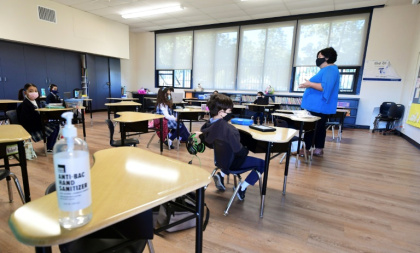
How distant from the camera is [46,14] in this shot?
254 inches

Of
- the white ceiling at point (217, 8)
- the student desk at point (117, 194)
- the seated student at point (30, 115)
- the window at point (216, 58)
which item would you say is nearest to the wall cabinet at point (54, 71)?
the white ceiling at point (217, 8)

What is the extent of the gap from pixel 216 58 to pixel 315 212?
291 inches

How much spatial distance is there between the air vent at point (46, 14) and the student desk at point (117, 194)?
748 centimetres

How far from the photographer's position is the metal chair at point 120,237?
830 mm

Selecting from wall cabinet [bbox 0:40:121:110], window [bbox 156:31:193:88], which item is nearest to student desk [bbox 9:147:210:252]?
wall cabinet [bbox 0:40:121:110]

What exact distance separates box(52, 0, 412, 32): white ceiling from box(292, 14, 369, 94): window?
396 millimetres

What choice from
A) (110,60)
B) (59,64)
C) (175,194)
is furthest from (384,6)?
(59,64)

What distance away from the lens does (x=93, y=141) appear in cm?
425

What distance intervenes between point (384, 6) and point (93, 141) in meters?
8.21

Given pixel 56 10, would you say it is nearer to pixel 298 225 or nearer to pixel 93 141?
pixel 93 141

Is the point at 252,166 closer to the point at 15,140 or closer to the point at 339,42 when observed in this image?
the point at 15,140

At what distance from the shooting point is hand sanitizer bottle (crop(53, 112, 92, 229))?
19.9 inches

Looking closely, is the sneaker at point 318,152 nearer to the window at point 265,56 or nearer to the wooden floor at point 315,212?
the wooden floor at point 315,212

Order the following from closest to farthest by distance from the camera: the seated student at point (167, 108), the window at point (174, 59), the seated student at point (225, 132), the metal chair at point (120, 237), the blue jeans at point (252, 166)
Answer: the metal chair at point (120, 237), the seated student at point (225, 132), the blue jeans at point (252, 166), the seated student at point (167, 108), the window at point (174, 59)
